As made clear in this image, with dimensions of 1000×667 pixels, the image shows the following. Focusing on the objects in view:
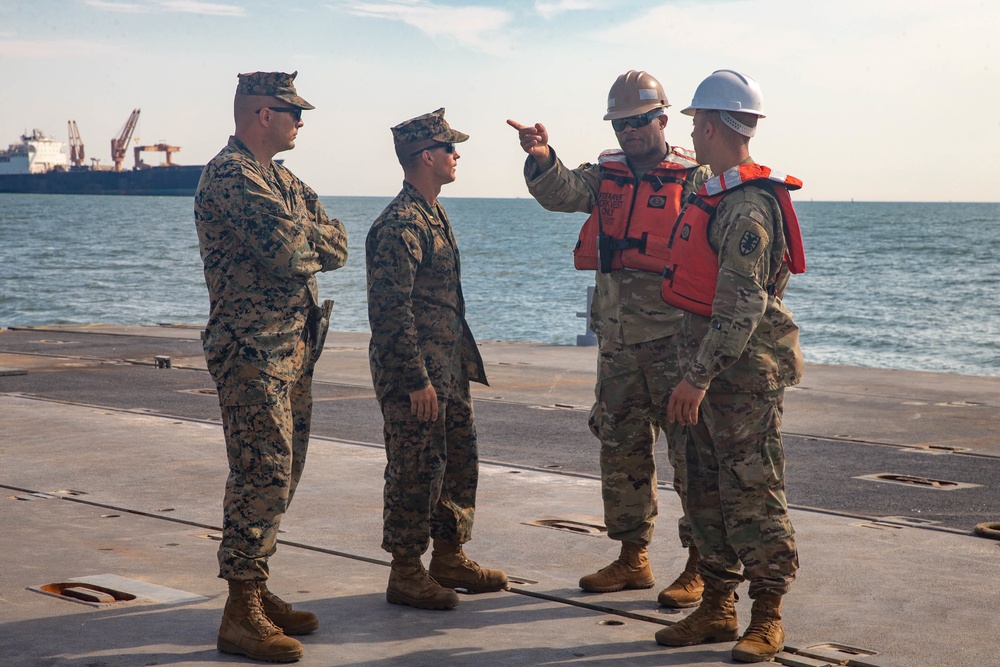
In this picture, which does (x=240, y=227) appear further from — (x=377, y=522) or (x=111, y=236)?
(x=111, y=236)

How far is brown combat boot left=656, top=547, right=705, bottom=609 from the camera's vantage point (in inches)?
186

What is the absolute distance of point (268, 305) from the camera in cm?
425

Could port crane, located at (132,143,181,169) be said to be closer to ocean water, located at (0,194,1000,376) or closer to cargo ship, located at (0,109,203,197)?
cargo ship, located at (0,109,203,197)

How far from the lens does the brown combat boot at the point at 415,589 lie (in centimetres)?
466

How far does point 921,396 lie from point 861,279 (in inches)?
1719

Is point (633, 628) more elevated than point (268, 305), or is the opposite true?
point (268, 305)

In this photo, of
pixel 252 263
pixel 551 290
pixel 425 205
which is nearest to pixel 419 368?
pixel 425 205

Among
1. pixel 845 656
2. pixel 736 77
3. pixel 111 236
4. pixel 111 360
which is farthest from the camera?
pixel 111 236

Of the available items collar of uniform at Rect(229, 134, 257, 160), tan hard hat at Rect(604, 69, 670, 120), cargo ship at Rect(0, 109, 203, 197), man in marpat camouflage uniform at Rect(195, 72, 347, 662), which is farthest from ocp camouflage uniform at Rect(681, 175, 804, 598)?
cargo ship at Rect(0, 109, 203, 197)

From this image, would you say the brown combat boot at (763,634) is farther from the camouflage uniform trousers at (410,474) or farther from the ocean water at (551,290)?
A: the ocean water at (551,290)

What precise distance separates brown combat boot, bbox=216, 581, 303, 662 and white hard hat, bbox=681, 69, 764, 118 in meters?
2.38

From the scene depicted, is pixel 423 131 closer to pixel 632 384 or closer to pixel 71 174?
pixel 632 384

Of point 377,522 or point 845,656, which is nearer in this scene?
point 845,656

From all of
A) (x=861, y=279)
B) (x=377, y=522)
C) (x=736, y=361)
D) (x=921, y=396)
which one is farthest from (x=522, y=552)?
(x=861, y=279)
